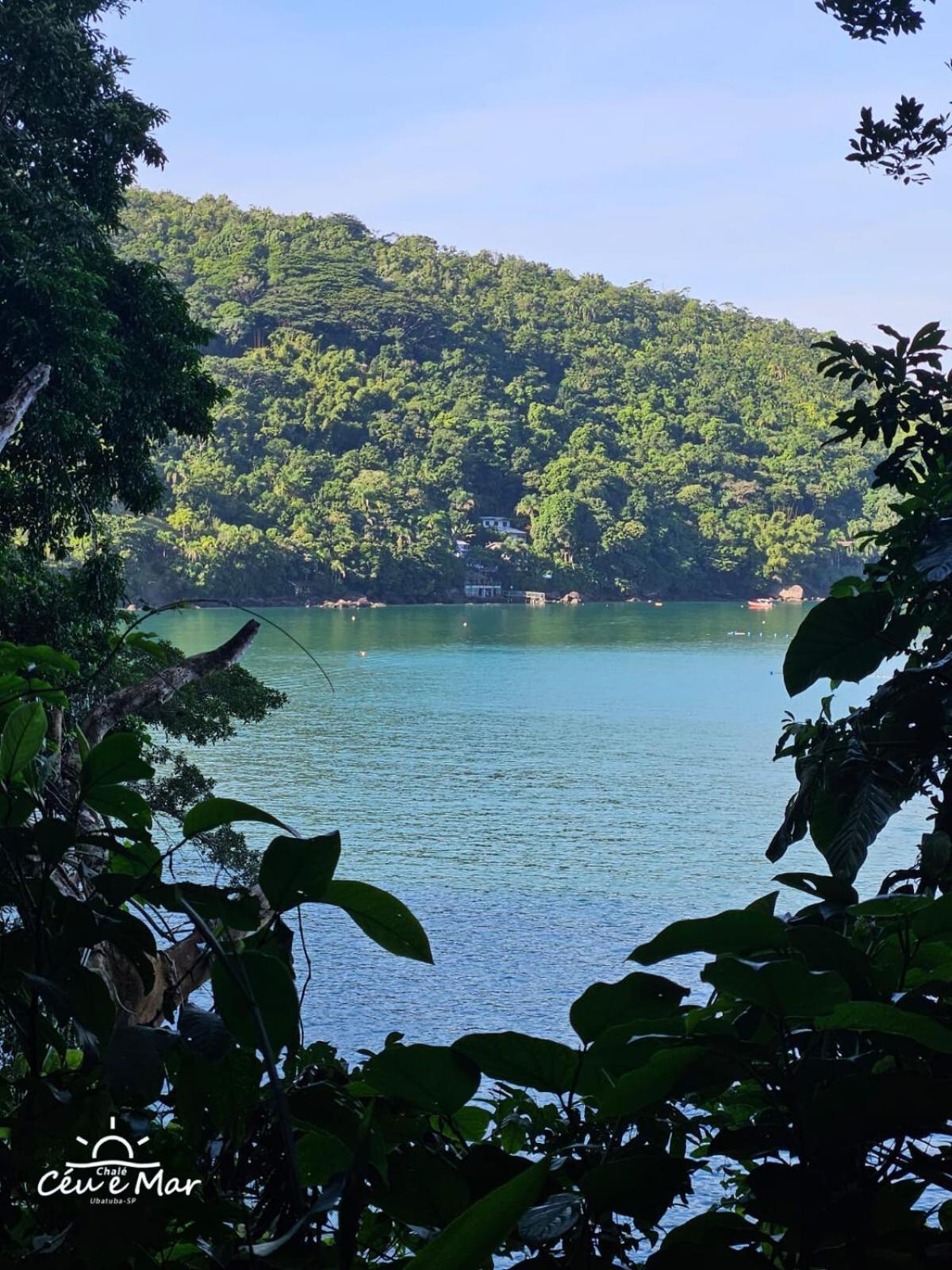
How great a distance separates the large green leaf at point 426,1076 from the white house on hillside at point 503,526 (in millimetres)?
45249

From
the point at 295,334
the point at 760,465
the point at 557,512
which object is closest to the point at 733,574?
the point at 760,465

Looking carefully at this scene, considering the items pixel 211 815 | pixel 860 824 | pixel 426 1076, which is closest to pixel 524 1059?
pixel 426 1076

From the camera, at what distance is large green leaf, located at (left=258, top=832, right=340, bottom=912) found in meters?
0.39

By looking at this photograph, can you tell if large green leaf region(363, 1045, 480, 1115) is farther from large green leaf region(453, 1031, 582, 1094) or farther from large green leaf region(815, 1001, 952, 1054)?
large green leaf region(815, 1001, 952, 1054)

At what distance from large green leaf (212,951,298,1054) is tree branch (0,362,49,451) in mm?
7166

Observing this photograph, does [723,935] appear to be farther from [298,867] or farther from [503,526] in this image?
[503,526]

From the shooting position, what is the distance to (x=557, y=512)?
4381 cm


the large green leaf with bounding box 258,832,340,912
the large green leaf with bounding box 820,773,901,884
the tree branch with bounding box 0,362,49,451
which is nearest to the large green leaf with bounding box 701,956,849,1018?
the large green leaf with bounding box 258,832,340,912

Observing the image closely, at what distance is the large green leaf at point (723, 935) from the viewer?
0.36 m

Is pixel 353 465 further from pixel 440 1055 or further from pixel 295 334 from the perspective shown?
pixel 440 1055

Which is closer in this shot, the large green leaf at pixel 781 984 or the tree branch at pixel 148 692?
the large green leaf at pixel 781 984

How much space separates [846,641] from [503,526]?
4567 centimetres

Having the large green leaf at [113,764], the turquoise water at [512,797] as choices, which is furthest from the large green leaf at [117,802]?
the turquoise water at [512,797]

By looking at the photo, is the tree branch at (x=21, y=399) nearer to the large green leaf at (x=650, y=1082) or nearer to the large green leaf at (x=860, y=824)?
the large green leaf at (x=860, y=824)
